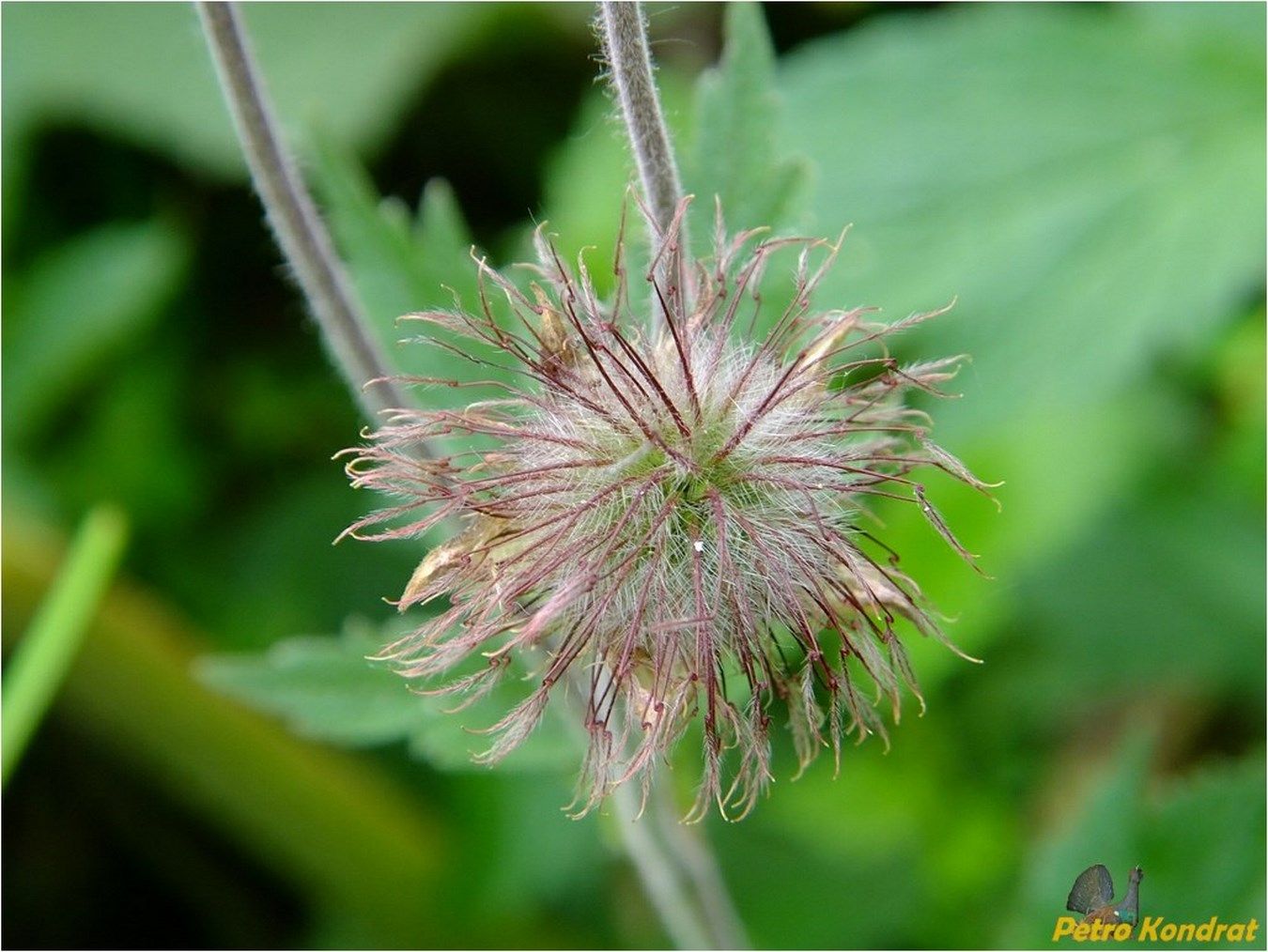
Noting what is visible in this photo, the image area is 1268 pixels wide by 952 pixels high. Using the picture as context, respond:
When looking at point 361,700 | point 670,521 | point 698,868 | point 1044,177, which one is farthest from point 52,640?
point 1044,177

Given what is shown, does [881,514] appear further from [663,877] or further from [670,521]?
[670,521]

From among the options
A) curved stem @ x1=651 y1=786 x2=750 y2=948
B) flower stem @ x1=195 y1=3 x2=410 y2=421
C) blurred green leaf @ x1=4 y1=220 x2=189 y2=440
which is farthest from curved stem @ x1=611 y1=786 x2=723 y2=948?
blurred green leaf @ x1=4 y1=220 x2=189 y2=440

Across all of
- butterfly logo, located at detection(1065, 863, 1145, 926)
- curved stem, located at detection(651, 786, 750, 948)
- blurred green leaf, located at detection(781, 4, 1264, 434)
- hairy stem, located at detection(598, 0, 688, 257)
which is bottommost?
butterfly logo, located at detection(1065, 863, 1145, 926)

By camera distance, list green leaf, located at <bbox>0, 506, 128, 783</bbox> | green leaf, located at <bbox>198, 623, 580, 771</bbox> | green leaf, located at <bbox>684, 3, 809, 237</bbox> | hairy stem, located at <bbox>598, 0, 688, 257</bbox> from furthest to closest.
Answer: green leaf, located at <bbox>0, 506, 128, 783</bbox> < green leaf, located at <bbox>198, 623, 580, 771</bbox> < green leaf, located at <bbox>684, 3, 809, 237</bbox> < hairy stem, located at <bbox>598, 0, 688, 257</bbox>

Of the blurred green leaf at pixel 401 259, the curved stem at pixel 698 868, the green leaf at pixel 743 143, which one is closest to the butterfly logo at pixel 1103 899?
the curved stem at pixel 698 868

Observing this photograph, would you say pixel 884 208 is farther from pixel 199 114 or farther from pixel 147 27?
pixel 147 27

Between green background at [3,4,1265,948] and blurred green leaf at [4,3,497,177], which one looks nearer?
A: green background at [3,4,1265,948]

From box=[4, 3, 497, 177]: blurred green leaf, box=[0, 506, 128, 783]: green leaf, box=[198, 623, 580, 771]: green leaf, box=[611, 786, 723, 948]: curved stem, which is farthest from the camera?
box=[4, 3, 497, 177]: blurred green leaf

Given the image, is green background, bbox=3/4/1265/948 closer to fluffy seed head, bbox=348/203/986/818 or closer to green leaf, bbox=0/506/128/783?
green leaf, bbox=0/506/128/783
